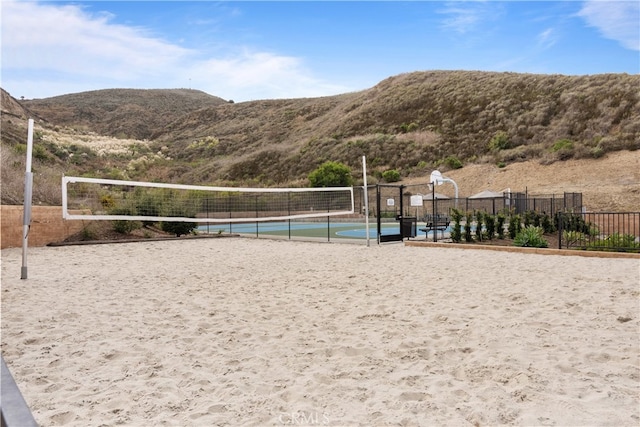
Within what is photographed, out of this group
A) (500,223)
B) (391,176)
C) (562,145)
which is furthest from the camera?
(391,176)

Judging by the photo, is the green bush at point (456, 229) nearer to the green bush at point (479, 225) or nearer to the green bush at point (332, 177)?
the green bush at point (479, 225)

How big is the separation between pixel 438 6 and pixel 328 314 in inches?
641

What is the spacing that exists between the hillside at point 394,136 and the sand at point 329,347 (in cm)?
1248

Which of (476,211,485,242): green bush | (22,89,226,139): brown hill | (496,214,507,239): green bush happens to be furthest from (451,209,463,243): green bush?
(22,89,226,139): brown hill

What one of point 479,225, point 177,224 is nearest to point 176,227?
point 177,224

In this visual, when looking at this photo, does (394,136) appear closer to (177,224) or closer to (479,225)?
(177,224)

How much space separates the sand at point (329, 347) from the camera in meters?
3.09

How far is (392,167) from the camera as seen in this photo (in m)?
44.3

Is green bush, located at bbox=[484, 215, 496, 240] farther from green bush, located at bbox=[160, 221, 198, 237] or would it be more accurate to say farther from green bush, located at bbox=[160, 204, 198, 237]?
green bush, located at bbox=[160, 221, 198, 237]

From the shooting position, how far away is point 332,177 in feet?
126

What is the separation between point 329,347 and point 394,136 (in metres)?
47.1

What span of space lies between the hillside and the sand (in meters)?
12.5

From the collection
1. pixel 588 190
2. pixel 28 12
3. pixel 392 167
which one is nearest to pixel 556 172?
pixel 588 190

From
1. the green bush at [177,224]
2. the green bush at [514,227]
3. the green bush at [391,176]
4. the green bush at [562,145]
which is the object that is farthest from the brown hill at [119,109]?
the green bush at [514,227]
